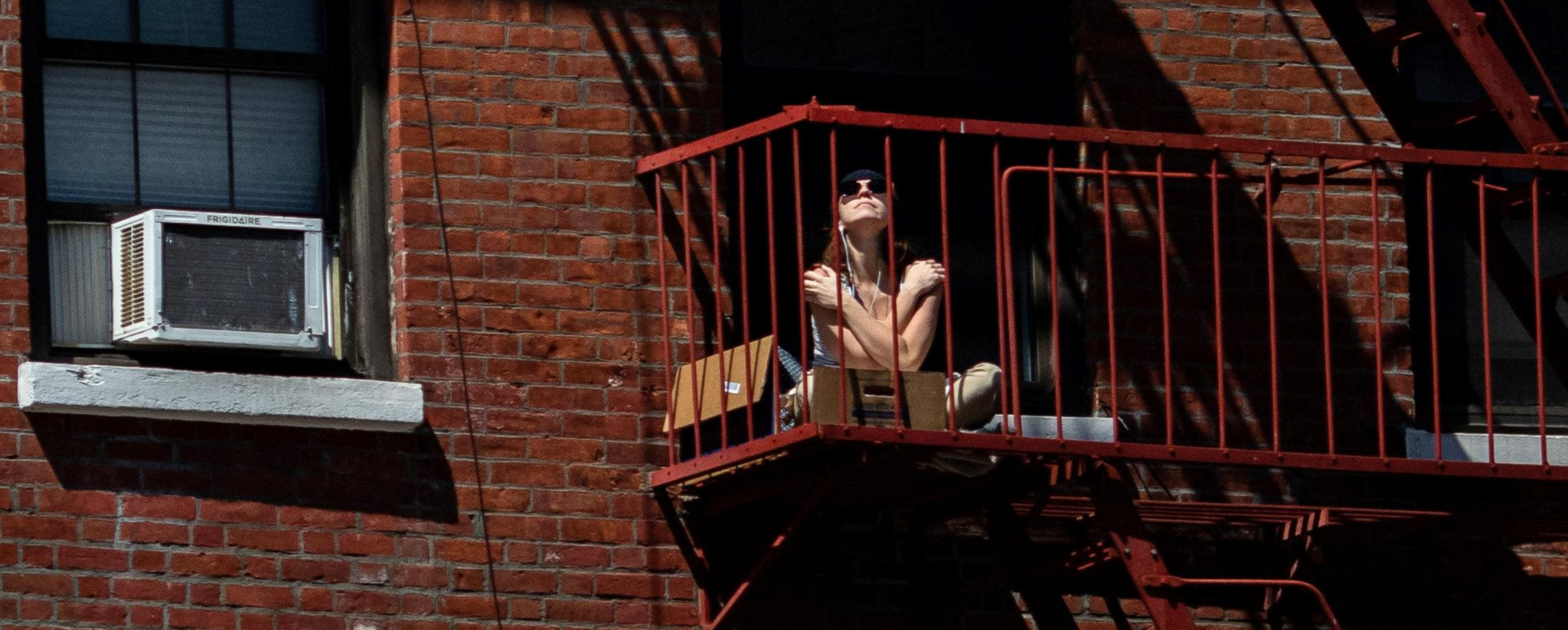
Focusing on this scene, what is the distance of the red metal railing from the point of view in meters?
10.0

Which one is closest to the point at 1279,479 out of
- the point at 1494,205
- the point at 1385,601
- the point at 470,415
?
the point at 1385,601

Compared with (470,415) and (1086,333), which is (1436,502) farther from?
(470,415)

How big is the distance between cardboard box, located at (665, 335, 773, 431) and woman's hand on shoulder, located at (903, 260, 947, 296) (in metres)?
0.49

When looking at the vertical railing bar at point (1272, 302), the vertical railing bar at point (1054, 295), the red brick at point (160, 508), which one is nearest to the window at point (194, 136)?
the red brick at point (160, 508)

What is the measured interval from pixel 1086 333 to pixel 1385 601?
137cm

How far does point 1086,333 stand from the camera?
1042cm

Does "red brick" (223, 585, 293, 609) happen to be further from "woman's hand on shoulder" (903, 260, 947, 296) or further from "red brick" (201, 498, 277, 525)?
"woman's hand on shoulder" (903, 260, 947, 296)

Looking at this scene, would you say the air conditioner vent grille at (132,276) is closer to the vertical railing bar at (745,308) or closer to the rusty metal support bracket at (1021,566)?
the vertical railing bar at (745,308)

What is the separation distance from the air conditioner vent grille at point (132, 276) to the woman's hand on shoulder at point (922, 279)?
2399 millimetres

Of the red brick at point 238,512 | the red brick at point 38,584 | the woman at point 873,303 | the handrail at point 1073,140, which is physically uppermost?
the handrail at point 1073,140

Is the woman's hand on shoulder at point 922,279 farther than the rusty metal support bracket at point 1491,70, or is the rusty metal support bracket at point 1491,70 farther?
the rusty metal support bracket at point 1491,70

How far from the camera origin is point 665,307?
31.7 feet

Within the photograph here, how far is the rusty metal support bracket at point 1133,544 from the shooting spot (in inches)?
357

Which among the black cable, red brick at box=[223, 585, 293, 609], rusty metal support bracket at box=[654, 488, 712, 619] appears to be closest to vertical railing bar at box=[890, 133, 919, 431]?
rusty metal support bracket at box=[654, 488, 712, 619]
